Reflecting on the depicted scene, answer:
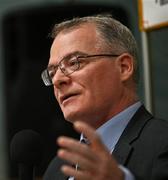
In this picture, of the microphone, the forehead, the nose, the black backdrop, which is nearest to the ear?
the forehead

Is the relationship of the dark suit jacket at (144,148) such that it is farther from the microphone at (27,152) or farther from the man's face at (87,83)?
the microphone at (27,152)

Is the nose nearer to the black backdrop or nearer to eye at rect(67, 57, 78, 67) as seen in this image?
eye at rect(67, 57, 78, 67)

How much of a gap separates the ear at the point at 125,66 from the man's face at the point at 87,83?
2cm

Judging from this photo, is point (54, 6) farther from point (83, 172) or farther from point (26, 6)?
point (83, 172)

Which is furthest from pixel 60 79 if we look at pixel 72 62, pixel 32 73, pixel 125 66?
pixel 32 73

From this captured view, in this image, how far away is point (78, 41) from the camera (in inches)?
86.2

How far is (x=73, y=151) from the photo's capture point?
1.48m

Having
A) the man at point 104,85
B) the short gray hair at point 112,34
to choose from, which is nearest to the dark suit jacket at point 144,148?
the man at point 104,85

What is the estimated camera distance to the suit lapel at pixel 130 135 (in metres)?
1.95

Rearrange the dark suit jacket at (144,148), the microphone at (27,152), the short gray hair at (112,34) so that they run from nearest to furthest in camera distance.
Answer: the dark suit jacket at (144,148), the microphone at (27,152), the short gray hair at (112,34)

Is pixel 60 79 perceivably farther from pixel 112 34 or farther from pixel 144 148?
pixel 144 148

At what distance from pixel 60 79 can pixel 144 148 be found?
16.7 inches

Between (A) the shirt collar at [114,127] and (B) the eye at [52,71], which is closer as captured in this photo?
(A) the shirt collar at [114,127]

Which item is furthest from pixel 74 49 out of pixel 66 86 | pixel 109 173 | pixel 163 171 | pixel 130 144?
pixel 109 173
